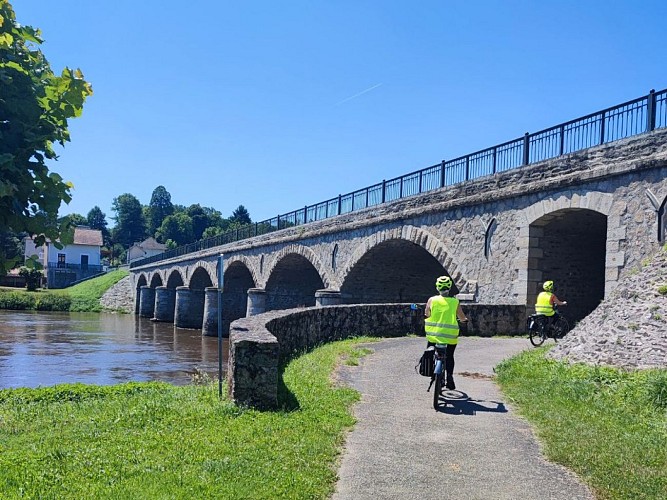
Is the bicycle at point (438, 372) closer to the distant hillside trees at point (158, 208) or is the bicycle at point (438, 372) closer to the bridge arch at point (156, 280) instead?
the bridge arch at point (156, 280)

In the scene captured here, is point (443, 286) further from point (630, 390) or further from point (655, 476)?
point (655, 476)

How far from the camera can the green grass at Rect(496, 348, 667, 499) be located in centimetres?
477

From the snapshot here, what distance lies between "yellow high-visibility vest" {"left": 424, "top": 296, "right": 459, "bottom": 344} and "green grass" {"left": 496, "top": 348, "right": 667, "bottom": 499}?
1.23 m

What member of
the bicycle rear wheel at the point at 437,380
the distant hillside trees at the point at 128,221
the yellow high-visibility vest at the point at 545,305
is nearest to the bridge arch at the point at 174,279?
the yellow high-visibility vest at the point at 545,305

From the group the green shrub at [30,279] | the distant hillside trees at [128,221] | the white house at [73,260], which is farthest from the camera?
the distant hillside trees at [128,221]

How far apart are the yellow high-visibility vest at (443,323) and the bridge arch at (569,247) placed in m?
7.33

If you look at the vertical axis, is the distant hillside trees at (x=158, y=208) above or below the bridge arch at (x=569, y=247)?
above

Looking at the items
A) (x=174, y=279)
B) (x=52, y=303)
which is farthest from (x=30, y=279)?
(x=174, y=279)

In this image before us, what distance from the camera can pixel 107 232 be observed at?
132250 mm

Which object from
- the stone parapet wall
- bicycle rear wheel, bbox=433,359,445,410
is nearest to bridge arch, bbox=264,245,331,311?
the stone parapet wall

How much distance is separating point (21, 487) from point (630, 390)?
21.5 feet

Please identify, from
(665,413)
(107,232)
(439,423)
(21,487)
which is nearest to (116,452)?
(21,487)

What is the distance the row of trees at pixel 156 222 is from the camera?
12062cm

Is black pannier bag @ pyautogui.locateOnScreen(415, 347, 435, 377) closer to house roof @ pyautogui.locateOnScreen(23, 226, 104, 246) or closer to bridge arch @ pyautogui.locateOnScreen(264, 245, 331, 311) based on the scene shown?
bridge arch @ pyautogui.locateOnScreen(264, 245, 331, 311)
